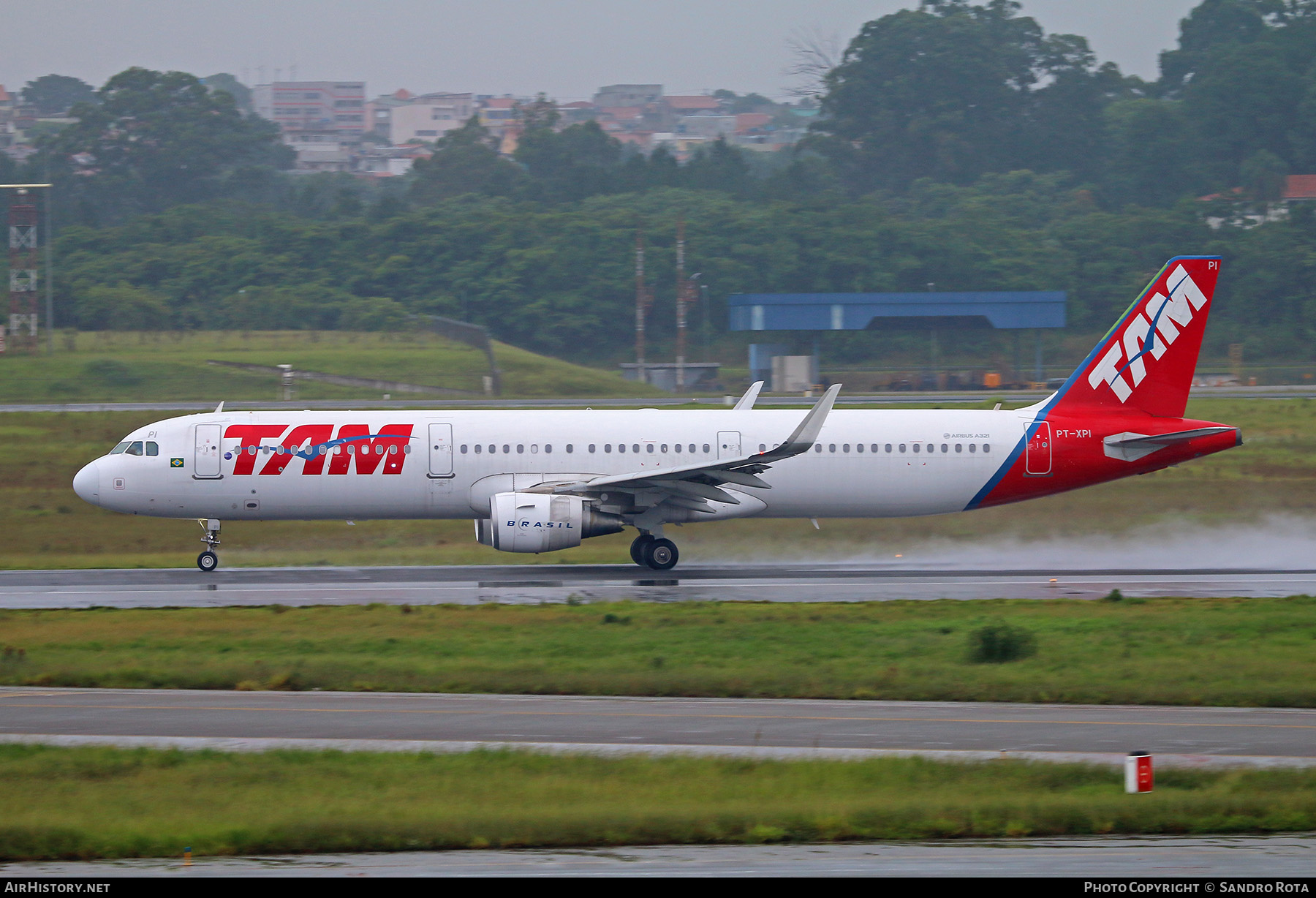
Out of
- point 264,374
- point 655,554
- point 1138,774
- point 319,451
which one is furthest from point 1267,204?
point 1138,774

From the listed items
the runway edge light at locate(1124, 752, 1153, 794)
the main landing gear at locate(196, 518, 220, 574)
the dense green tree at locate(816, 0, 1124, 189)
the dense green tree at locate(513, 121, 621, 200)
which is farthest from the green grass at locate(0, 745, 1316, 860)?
the dense green tree at locate(816, 0, 1124, 189)

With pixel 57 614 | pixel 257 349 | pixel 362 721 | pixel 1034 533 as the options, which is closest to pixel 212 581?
pixel 57 614

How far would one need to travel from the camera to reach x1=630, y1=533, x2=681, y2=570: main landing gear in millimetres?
30906

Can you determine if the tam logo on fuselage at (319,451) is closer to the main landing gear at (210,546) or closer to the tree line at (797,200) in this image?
the main landing gear at (210,546)

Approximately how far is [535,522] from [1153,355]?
1472cm

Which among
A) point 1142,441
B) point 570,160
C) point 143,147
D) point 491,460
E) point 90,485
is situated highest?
point 143,147

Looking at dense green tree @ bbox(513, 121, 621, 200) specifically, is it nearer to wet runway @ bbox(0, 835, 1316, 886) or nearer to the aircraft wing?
the aircraft wing

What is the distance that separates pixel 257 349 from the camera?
7244cm

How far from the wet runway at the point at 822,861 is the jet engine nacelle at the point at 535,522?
16922 mm

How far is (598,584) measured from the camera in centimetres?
2897

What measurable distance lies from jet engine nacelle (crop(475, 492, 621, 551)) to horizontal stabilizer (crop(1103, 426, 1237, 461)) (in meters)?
12.0

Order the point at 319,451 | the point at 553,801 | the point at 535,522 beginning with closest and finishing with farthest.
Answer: the point at 553,801 < the point at 535,522 < the point at 319,451

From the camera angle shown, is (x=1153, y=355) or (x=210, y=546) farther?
(x=1153, y=355)

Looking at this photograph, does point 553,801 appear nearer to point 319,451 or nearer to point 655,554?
point 655,554
